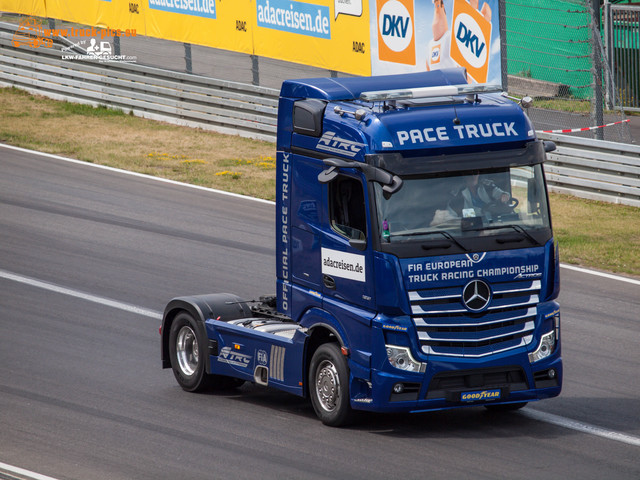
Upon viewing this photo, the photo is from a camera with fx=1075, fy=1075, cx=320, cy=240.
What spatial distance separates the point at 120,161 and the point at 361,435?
15108 millimetres

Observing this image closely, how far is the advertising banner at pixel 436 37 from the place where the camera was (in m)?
21.4

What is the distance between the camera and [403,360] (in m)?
9.12

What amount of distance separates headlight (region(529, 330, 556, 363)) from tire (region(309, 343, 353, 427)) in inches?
65.5

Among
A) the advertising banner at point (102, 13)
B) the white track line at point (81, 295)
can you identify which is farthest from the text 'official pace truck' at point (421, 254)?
the advertising banner at point (102, 13)

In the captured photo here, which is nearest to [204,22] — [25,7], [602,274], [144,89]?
[144,89]

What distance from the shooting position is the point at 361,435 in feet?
31.1

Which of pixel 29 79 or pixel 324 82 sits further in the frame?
pixel 29 79

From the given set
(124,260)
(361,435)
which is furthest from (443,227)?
(124,260)

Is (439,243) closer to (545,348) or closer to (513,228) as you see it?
(513,228)

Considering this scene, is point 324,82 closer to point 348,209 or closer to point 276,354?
point 348,209

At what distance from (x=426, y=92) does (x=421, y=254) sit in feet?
5.22

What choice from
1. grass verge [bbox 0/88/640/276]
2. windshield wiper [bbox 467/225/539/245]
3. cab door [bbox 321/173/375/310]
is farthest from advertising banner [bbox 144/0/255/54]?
windshield wiper [bbox 467/225/539/245]

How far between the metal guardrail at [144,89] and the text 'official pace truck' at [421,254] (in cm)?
1499

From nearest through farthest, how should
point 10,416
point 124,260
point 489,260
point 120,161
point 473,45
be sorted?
point 489,260 < point 10,416 < point 124,260 < point 473,45 < point 120,161
